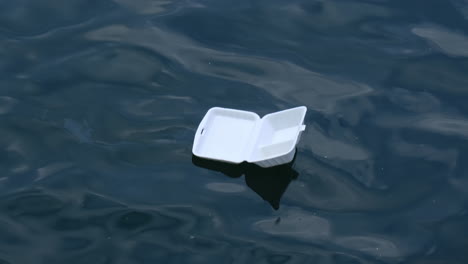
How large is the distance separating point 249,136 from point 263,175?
0.42 m

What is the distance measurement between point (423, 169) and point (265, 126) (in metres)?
1.45

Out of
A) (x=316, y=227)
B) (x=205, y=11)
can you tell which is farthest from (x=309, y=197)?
(x=205, y=11)

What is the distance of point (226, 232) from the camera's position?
6059 millimetres

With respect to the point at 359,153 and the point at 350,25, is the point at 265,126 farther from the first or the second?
the point at 350,25

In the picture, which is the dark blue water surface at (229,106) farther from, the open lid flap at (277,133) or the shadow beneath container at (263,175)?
the open lid flap at (277,133)

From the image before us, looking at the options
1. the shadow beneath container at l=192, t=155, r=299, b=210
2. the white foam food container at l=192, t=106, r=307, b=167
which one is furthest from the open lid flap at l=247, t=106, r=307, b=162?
the shadow beneath container at l=192, t=155, r=299, b=210

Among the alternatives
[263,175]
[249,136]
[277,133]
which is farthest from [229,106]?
[263,175]

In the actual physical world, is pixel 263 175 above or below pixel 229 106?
below

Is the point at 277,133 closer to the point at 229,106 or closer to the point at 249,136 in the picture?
the point at 249,136

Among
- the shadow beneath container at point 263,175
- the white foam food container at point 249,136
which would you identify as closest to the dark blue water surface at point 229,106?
the shadow beneath container at point 263,175

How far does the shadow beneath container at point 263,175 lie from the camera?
20.9 ft

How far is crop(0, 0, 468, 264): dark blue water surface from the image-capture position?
6.02m

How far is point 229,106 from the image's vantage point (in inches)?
282

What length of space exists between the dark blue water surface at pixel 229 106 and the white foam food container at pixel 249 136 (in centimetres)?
14
